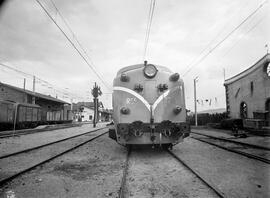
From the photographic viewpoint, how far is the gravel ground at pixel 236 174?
11.5ft

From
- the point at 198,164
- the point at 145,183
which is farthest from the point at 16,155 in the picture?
the point at 198,164

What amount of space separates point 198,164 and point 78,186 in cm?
340

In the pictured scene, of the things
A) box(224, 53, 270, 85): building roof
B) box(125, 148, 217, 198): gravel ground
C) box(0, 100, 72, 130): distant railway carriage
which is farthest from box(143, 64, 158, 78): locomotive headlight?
box(0, 100, 72, 130): distant railway carriage

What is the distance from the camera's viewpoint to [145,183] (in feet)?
13.0

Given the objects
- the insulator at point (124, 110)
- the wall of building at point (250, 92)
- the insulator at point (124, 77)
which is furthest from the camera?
the wall of building at point (250, 92)

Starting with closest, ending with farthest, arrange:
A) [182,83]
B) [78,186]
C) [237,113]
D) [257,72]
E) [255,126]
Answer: [78,186], [182,83], [255,126], [257,72], [237,113]

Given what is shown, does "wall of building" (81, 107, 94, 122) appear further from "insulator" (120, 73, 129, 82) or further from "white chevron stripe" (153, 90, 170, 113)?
"white chevron stripe" (153, 90, 170, 113)

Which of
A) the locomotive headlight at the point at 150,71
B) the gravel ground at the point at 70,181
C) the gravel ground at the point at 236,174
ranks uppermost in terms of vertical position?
the locomotive headlight at the point at 150,71

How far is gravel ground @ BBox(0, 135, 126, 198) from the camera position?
3496mm

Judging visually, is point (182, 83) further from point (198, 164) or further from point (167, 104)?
point (198, 164)

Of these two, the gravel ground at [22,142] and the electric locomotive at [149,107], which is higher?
the electric locomotive at [149,107]

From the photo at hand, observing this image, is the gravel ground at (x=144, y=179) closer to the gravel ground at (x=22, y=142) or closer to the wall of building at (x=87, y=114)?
the gravel ground at (x=22, y=142)

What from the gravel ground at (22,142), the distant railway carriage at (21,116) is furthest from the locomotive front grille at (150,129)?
the distant railway carriage at (21,116)

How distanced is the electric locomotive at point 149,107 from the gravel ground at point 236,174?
1.25m
